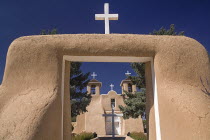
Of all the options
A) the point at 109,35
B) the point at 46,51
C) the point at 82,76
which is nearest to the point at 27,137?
the point at 46,51

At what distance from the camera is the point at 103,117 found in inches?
939

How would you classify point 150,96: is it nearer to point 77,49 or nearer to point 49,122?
point 77,49

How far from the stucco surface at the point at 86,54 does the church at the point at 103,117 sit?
657 inches

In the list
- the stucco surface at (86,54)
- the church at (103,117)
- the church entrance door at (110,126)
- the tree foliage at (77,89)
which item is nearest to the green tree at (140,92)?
the tree foliage at (77,89)

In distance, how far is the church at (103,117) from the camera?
23406 millimetres

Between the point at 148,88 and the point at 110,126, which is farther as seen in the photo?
the point at 110,126

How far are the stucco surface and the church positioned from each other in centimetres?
1670

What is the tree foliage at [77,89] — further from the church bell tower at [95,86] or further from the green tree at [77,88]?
the church bell tower at [95,86]

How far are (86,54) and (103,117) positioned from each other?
1809 cm

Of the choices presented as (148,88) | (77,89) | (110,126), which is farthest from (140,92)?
(110,126)

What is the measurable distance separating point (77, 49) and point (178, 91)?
307 cm

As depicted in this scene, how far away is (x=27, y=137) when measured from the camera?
16.8 feet

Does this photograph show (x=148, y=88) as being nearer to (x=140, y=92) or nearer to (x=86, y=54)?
(x=86, y=54)

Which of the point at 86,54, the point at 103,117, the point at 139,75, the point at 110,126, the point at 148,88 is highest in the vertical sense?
the point at 139,75
